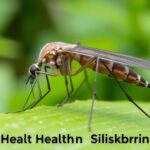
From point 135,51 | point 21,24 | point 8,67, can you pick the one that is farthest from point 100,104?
point 21,24

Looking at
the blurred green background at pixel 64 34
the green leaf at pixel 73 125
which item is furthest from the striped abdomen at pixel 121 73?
the blurred green background at pixel 64 34

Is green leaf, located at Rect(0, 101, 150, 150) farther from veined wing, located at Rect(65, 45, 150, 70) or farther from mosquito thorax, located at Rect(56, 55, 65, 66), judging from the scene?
mosquito thorax, located at Rect(56, 55, 65, 66)

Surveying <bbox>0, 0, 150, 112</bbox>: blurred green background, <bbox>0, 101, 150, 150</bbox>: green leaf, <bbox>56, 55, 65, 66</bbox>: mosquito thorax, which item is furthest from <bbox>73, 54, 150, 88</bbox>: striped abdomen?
<bbox>0, 0, 150, 112</bbox>: blurred green background

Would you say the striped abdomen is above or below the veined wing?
below

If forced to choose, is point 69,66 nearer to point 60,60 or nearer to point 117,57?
point 60,60

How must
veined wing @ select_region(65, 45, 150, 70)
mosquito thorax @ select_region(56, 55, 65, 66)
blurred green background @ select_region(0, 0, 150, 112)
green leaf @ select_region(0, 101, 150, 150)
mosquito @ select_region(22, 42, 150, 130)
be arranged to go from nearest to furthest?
1. green leaf @ select_region(0, 101, 150, 150)
2. veined wing @ select_region(65, 45, 150, 70)
3. mosquito @ select_region(22, 42, 150, 130)
4. mosquito thorax @ select_region(56, 55, 65, 66)
5. blurred green background @ select_region(0, 0, 150, 112)

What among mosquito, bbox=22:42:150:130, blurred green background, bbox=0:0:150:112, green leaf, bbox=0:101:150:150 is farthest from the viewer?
blurred green background, bbox=0:0:150:112

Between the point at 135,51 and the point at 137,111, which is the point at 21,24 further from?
the point at 137,111
